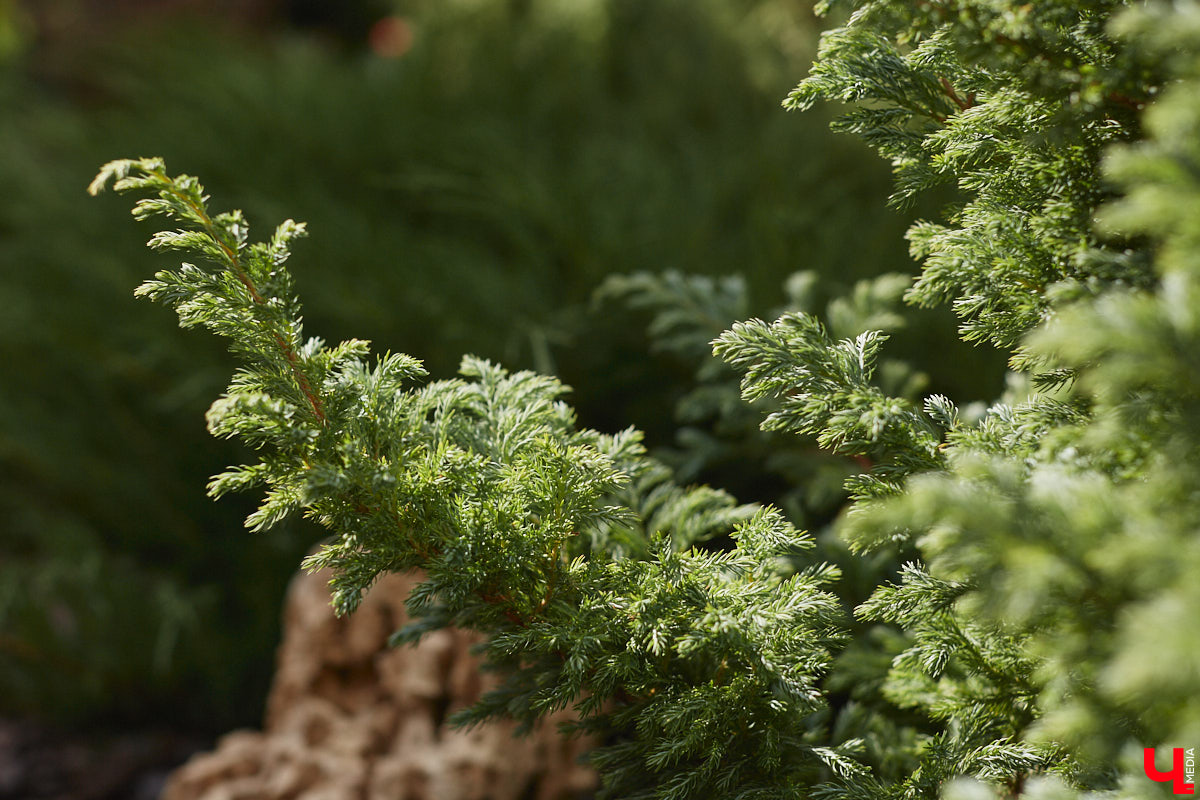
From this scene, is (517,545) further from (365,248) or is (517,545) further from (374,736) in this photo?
(365,248)

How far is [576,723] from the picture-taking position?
74 centimetres

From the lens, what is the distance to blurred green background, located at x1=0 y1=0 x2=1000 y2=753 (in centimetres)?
163

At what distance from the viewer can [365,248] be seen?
1746mm

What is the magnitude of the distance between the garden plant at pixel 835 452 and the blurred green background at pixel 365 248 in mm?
574

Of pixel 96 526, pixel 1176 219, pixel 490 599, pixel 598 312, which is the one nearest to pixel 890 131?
pixel 1176 219

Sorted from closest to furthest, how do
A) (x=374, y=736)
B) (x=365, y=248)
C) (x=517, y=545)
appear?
(x=517, y=545)
(x=374, y=736)
(x=365, y=248)

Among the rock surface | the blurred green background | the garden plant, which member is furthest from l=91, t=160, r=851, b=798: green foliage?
the blurred green background

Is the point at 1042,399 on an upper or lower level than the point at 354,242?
lower

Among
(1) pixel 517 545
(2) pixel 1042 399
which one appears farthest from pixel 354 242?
(2) pixel 1042 399

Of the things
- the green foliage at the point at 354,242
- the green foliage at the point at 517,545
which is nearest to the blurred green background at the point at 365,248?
the green foliage at the point at 354,242

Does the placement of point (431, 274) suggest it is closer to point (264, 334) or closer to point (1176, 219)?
point (264, 334)

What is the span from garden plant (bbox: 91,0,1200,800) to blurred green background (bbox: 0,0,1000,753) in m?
0.57

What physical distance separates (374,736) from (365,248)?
3.25 feet

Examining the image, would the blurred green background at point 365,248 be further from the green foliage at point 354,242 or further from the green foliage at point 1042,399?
the green foliage at point 1042,399
